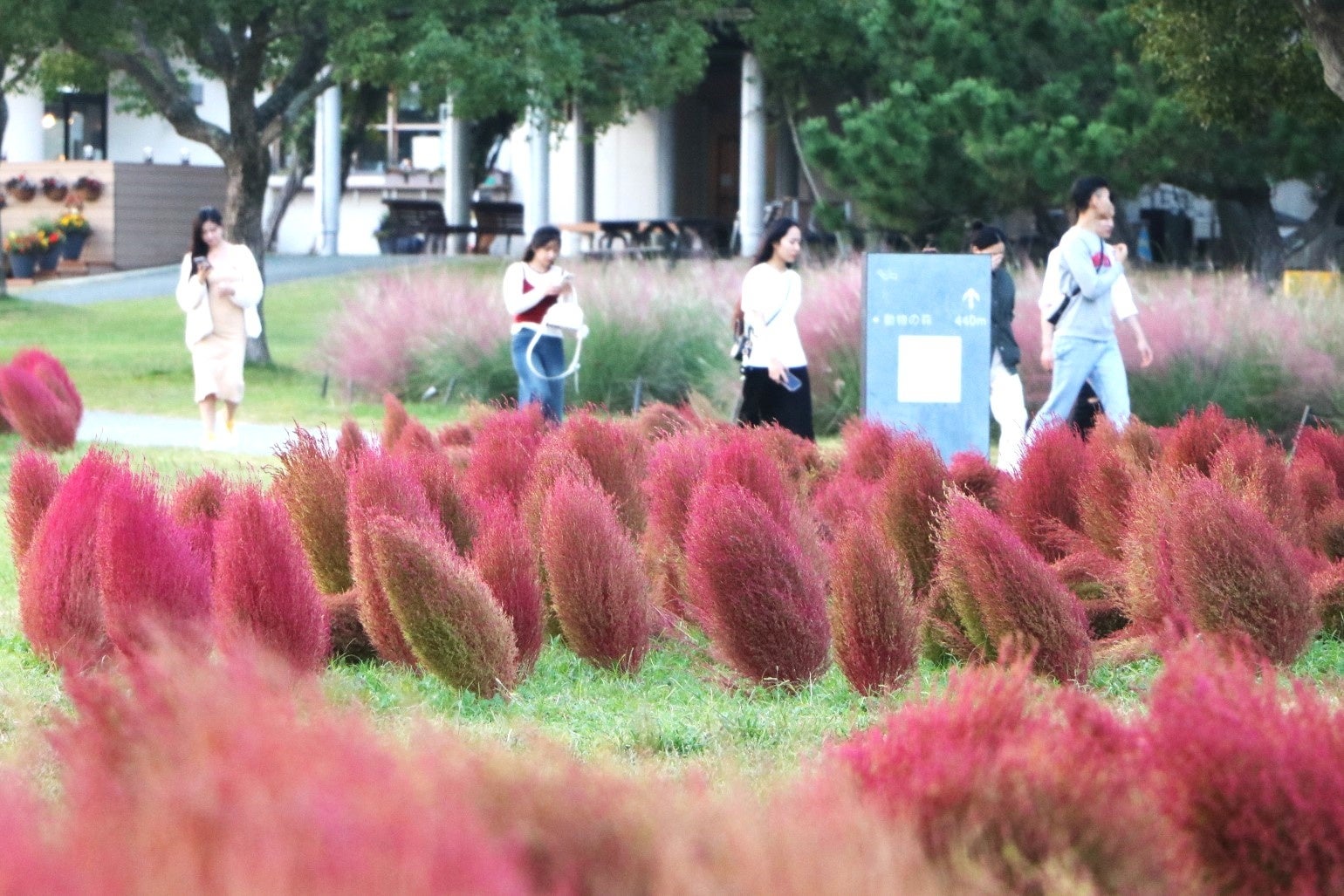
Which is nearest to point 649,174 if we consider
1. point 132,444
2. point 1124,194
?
point 1124,194

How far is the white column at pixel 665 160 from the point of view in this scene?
3997cm

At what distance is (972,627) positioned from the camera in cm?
506

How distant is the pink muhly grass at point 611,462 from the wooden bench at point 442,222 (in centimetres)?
3361

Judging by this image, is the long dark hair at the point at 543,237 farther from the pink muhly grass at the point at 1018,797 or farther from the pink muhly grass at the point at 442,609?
the pink muhly grass at the point at 1018,797

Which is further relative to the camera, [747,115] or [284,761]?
[747,115]

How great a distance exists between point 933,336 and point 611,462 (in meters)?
5.02

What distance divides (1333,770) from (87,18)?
62.3 feet

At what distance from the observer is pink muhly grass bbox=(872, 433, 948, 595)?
19.2ft

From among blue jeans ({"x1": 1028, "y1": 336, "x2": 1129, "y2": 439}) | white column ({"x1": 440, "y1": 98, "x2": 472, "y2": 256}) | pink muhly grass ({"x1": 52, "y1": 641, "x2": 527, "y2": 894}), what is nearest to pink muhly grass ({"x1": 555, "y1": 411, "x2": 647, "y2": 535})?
pink muhly grass ({"x1": 52, "y1": 641, "x2": 527, "y2": 894})

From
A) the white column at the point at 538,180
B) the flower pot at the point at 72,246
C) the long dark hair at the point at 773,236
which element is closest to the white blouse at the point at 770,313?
the long dark hair at the point at 773,236

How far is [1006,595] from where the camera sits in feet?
15.8

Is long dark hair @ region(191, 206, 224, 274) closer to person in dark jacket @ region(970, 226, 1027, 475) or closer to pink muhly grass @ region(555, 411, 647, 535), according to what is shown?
person in dark jacket @ region(970, 226, 1027, 475)

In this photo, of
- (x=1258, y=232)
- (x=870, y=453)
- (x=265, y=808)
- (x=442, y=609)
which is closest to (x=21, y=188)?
(x=1258, y=232)

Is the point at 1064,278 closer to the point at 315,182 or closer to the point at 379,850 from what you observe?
the point at 379,850
